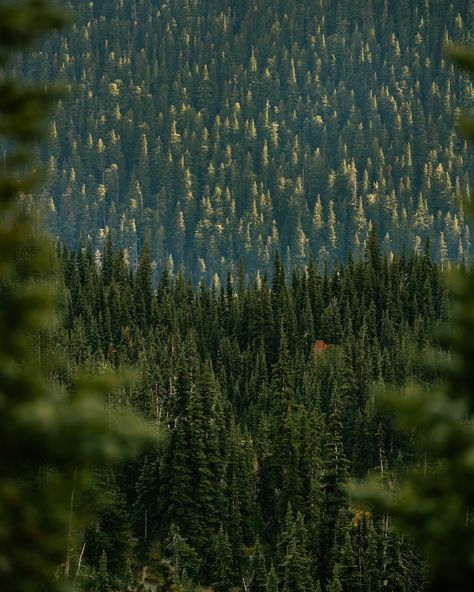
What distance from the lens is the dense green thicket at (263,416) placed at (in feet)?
238

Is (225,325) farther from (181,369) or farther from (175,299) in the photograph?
(181,369)

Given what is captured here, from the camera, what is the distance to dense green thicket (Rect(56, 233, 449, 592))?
238 ft

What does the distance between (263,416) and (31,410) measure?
98247mm

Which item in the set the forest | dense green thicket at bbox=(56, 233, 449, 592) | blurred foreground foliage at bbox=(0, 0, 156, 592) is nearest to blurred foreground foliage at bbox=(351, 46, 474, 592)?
the forest

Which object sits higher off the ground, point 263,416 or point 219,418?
point 263,416

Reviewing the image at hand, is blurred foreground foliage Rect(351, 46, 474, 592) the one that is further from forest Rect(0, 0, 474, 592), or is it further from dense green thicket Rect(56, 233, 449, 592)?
dense green thicket Rect(56, 233, 449, 592)

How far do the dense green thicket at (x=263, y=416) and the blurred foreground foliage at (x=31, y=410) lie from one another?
79.7 feet

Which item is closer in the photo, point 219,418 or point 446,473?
point 446,473

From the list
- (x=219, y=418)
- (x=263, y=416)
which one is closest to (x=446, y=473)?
(x=219, y=418)

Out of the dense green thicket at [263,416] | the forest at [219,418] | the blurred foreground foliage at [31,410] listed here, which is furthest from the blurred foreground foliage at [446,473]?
the dense green thicket at [263,416]

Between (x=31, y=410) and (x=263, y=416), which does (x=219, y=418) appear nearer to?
(x=263, y=416)

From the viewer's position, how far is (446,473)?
900cm

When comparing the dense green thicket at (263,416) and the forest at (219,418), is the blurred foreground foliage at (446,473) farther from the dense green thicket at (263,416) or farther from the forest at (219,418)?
the dense green thicket at (263,416)

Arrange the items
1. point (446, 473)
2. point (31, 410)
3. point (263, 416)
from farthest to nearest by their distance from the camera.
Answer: point (263, 416) → point (446, 473) → point (31, 410)
